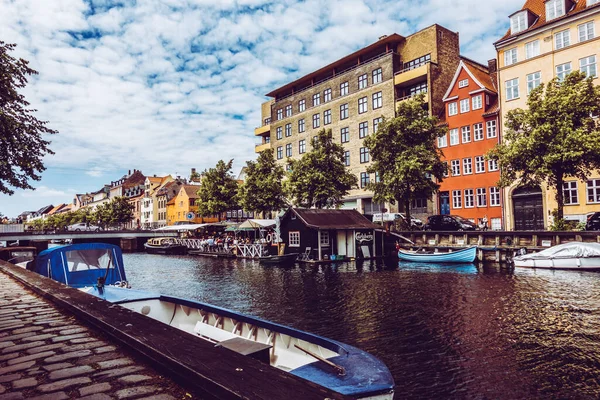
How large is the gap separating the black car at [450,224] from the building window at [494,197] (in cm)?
566

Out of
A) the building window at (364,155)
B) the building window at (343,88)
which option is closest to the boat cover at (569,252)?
the building window at (364,155)

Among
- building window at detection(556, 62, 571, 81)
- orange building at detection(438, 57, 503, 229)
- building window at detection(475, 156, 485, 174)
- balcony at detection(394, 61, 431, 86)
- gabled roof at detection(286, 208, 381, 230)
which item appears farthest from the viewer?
balcony at detection(394, 61, 431, 86)

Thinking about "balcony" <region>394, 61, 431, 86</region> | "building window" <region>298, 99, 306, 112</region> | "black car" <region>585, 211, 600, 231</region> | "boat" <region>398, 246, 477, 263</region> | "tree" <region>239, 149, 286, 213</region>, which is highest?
"building window" <region>298, 99, 306, 112</region>

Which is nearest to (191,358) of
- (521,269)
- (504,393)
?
(504,393)

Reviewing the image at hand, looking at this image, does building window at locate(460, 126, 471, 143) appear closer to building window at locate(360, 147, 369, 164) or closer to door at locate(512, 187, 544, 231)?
door at locate(512, 187, 544, 231)

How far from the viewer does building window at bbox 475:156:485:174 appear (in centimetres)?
4409

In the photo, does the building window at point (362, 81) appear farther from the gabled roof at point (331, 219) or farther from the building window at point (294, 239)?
the building window at point (294, 239)

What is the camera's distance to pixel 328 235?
124ft

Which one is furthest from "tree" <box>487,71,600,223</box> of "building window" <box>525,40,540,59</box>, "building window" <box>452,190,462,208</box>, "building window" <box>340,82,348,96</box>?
"building window" <box>340,82,348,96</box>

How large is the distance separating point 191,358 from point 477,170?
45281 millimetres

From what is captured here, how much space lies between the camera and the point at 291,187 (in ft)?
146

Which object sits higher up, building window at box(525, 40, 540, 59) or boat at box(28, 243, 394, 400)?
building window at box(525, 40, 540, 59)

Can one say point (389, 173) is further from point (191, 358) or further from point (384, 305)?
point (191, 358)

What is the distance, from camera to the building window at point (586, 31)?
3655 centimetres
